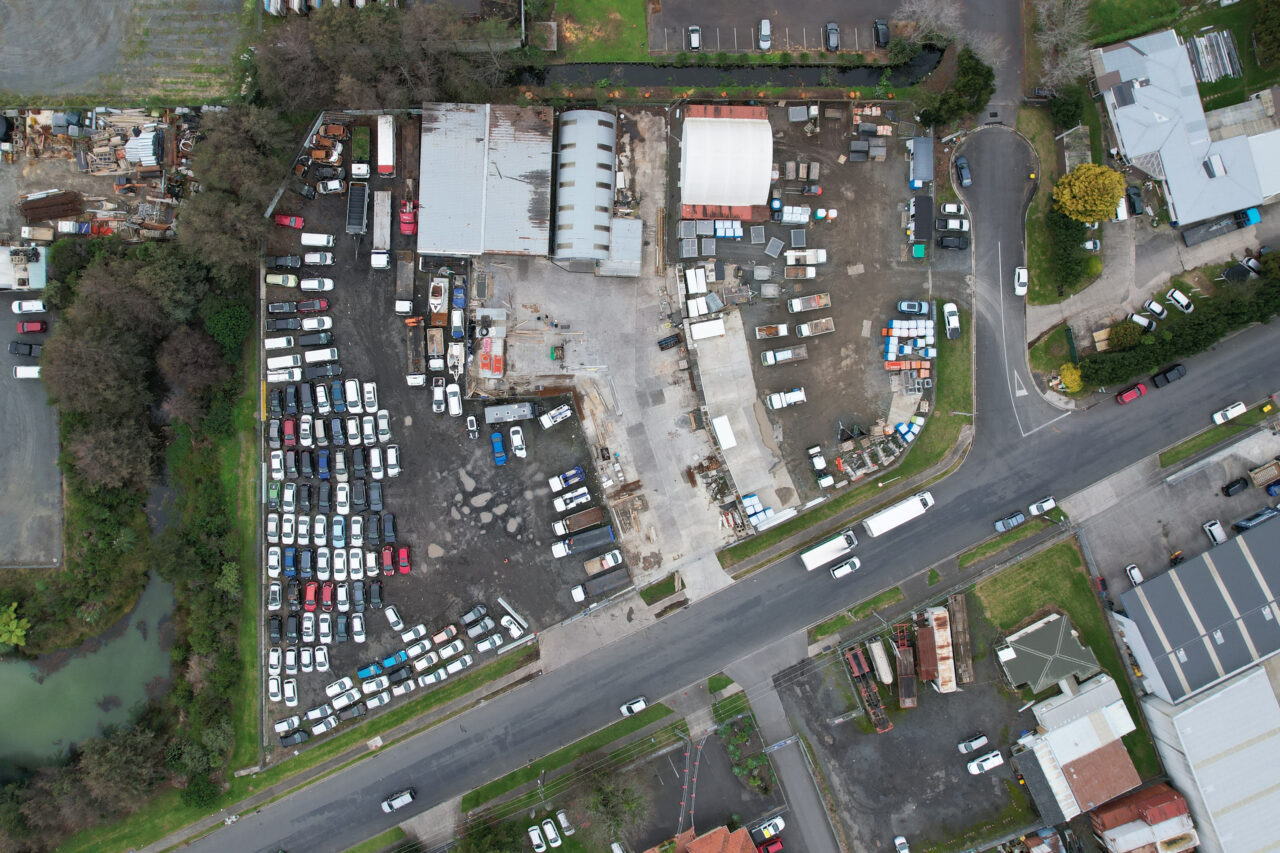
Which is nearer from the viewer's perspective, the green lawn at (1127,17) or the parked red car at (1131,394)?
the parked red car at (1131,394)

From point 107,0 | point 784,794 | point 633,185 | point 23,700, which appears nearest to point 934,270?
point 633,185

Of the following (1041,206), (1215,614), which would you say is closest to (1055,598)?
(1215,614)

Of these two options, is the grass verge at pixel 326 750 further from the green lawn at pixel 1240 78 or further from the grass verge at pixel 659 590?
the green lawn at pixel 1240 78

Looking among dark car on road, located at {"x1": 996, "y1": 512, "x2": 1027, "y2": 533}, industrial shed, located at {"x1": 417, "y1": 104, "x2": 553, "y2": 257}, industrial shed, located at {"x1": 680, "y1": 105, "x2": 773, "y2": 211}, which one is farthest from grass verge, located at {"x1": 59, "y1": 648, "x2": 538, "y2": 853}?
industrial shed, located at {"x1": 680, "y1": 105, "x2": 773, "y2": 211}

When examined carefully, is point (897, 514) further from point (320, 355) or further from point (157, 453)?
point (157, 453)

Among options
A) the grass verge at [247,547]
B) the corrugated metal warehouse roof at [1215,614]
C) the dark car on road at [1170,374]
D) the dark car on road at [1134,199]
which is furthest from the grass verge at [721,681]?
the dark car on road at [1134,199]

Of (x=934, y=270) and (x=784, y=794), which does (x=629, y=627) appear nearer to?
(x=784, y=794)
